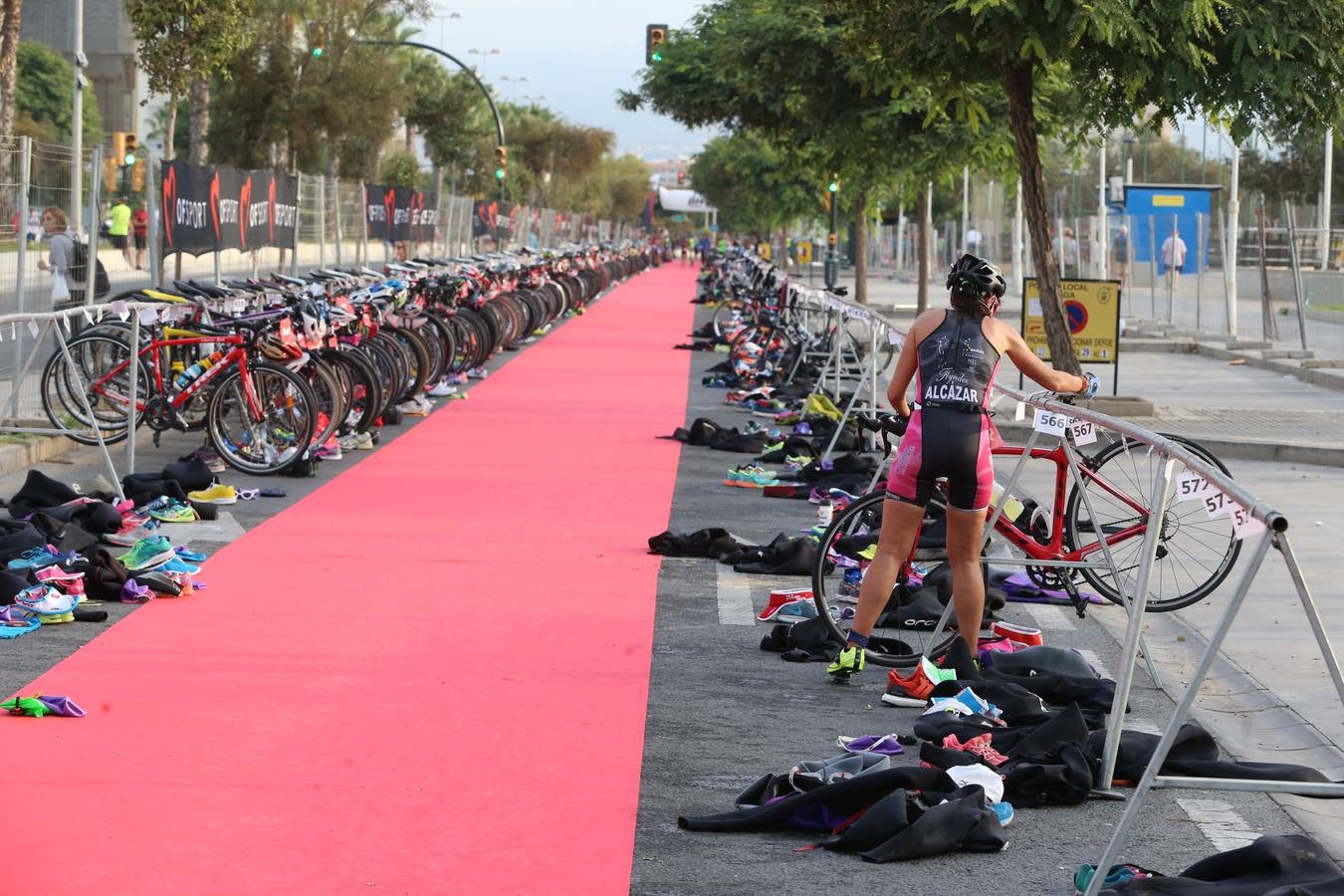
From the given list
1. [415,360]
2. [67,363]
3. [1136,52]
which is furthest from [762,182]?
[67,363]

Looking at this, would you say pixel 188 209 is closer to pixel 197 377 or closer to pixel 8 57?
pixel 197 377

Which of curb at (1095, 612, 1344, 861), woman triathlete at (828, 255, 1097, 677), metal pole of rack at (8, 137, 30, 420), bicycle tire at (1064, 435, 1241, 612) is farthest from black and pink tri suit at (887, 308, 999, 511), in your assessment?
metal pole of rack at (8, 137, 30, 420)

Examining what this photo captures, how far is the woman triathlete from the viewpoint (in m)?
7.47

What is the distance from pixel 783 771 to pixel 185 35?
23.6 m

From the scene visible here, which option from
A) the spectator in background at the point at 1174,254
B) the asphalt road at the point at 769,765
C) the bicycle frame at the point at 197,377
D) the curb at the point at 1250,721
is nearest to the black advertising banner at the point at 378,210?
the spectator in background at the point at 1174,254

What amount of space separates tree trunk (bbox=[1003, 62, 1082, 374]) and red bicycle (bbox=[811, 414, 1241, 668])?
753 cm

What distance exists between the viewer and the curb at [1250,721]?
598cm

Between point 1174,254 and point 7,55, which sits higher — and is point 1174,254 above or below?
below

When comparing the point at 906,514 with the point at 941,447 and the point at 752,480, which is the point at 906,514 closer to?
the point at 941,447

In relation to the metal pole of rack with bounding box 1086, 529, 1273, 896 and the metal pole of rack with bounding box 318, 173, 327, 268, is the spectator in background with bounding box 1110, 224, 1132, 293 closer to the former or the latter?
the metal pole of rack with bounding box 318, 173, 327, 268

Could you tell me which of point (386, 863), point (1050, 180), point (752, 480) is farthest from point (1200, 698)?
point (1050, 180)

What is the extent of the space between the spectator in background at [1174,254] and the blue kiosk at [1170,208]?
0.18 metres

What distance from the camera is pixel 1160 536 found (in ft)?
27.6

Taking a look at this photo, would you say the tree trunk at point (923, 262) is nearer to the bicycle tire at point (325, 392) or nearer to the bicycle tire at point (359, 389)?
the bicycle tire at point (359, 389)
